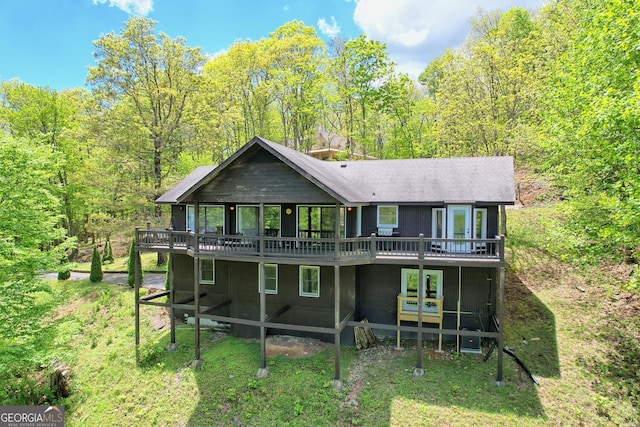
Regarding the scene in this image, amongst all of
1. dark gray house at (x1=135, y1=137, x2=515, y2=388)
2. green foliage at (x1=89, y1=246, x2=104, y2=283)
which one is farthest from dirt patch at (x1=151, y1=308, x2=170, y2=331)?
green foliage at (x1=89, y1=246, x2=104, y2=283)

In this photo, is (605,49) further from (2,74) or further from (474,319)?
(2,74)

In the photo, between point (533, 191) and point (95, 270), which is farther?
point (533, 191)

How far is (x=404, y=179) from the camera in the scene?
A: 16.0m

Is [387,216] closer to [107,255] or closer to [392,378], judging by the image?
[392,378]

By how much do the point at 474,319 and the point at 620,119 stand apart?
28.9 ft

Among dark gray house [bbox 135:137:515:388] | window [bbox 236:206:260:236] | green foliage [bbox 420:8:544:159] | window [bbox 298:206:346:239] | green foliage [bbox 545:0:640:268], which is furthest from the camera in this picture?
green foliage [bbox 420:8:544:159]

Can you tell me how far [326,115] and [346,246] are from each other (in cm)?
2486

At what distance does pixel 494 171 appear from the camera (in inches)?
587

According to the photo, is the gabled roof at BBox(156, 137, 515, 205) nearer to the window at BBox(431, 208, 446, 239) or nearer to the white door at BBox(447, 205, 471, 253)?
the white door at BBox(447, 205, 471, 253)

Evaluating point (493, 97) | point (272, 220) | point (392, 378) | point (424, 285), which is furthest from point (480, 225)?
point (493, 97)

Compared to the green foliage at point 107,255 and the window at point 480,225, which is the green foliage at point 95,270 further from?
the window at point 480,225

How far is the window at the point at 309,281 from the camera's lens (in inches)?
598

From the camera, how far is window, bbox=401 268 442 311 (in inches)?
574

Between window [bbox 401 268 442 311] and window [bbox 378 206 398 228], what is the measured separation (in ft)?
6.89
